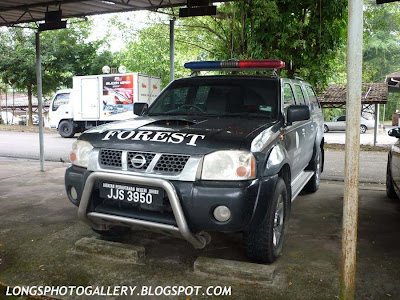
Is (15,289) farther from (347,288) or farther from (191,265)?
(347,288)

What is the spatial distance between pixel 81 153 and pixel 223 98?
162cm

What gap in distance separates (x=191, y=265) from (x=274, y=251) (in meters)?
0.76

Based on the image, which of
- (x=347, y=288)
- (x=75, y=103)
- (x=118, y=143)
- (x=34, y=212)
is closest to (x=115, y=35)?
(x=75, y=103)

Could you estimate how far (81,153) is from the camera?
3.58 m

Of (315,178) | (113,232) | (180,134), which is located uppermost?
(180,134)

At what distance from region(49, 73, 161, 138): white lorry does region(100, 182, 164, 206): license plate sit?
43.4 feet

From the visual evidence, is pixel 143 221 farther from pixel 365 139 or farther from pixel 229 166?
pixel 365 139

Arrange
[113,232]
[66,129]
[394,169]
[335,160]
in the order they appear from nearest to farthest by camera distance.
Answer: [113,232] → [394,169] → [335,160] → [66,129]

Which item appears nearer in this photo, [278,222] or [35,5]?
[278,222]

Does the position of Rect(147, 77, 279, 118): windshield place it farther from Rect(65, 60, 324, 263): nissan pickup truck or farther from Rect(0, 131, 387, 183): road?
Rect(0, 131, 387, 183): road

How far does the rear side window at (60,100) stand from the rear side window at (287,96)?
16.2 meters

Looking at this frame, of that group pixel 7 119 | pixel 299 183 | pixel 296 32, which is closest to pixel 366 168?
pixel 296 32

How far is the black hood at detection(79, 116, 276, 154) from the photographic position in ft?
10.1

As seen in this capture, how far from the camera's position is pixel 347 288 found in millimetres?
2480
